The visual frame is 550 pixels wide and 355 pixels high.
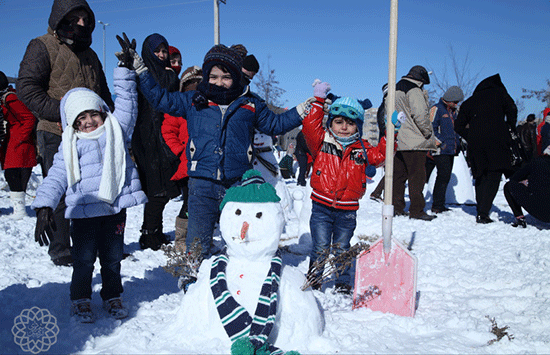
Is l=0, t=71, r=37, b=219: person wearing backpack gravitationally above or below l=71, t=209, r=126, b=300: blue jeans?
above

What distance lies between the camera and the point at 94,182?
8.77ft

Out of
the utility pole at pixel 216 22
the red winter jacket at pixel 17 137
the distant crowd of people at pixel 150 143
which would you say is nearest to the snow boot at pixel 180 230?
the distant crowd of people at pixel 150 143

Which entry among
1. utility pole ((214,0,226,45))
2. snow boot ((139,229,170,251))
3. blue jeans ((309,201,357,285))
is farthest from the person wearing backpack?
blue jeans ((309,201,357,285))

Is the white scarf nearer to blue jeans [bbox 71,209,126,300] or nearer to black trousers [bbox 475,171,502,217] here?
blue jeans [bbox 71,209,126,300]

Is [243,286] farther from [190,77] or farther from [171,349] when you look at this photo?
[190,77]

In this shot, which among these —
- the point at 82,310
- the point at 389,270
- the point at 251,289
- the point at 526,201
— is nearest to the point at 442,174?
the point at 526,201

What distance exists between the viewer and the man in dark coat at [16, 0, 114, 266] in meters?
3.08

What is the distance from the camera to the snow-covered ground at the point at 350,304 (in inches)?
93.6

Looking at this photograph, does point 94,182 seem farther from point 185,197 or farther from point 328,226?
point 185,197

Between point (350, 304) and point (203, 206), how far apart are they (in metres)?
1.36

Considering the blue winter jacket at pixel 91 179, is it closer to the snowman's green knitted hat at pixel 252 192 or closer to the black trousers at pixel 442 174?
the snowman's green knitted hat at pixel 252 192

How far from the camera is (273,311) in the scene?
2.24m

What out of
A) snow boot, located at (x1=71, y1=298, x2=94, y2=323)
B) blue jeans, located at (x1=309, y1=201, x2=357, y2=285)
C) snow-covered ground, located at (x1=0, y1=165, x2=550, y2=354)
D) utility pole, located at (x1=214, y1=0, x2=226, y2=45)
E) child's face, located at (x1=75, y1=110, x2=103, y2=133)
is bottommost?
snow-covered ground, located at (x1=0, y1=165, x2=550, y2=354)

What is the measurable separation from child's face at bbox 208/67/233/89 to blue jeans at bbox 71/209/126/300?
3.77 feet
